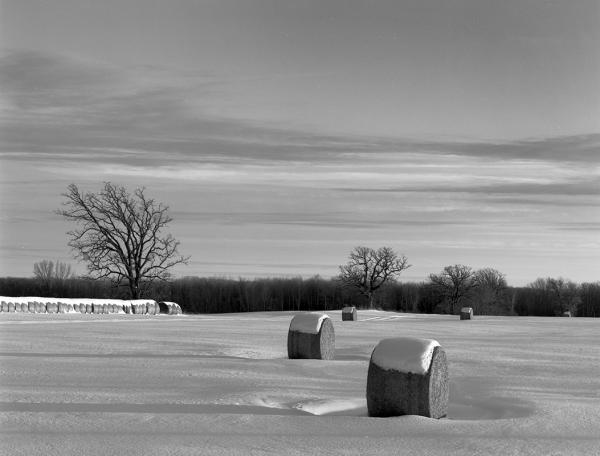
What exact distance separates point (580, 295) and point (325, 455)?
102096 mm

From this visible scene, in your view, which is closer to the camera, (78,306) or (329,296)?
(78,306)

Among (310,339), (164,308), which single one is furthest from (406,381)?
(164,308)

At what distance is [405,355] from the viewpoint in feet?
29.8

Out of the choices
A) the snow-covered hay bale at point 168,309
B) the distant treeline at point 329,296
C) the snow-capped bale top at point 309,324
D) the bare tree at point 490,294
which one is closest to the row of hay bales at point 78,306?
the snow-covered hay bale at point 168,309

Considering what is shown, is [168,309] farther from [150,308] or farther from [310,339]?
[310,339]

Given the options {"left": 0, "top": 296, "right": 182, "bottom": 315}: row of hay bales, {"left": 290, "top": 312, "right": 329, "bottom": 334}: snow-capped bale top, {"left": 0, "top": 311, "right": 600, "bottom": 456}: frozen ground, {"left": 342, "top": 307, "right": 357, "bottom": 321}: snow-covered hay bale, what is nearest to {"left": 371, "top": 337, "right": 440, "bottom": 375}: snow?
{"left": 0, "top": 311, "right": 600, "bottom": 456}: frozen ground

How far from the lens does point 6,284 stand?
91.1m

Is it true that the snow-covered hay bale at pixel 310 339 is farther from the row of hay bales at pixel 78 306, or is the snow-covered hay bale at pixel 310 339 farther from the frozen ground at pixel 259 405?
the row of hay bales at pixel 78 306

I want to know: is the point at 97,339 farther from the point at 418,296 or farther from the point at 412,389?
the point at 418,296

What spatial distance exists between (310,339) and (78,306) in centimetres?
2440

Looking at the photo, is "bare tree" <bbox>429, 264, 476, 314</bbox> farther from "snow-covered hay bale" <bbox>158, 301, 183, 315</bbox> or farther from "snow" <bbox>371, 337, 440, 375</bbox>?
"snow" <bbox>371, 337, 440, 375</bbox>

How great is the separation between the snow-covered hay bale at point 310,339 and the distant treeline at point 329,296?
214ft

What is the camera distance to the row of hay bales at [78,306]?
34.4m

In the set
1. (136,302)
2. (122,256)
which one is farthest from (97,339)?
(122,256)
